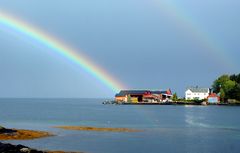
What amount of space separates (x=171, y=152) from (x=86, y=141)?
14.5 m

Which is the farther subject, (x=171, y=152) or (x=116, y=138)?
(x=116, y=138)

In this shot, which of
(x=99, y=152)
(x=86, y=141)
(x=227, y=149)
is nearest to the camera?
(x=99, y=152)

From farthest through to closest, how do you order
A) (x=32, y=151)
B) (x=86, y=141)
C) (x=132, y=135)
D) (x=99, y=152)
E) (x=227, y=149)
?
(x=132, y=135)
(x=86, y=141)
(x=227, y=149)
(x=99, y=152)
(x=32, y=151)

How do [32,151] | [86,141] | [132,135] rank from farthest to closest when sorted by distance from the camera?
[132,135], [86,141], [32,151]

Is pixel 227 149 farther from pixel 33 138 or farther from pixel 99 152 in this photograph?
pixel 33 138

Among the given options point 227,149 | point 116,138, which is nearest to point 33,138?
point 116,138

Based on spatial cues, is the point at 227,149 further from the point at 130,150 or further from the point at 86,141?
the point at 86,141

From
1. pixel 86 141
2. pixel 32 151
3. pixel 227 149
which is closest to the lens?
pixel 32 151

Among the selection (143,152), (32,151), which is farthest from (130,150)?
(32,151)

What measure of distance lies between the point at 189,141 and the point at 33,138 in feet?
73.3

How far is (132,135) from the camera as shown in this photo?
2761 inches

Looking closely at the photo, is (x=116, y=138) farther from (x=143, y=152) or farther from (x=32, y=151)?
(x=32, y=151)

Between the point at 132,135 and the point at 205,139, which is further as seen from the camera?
the point at 132,135

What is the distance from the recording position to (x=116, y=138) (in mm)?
65188
